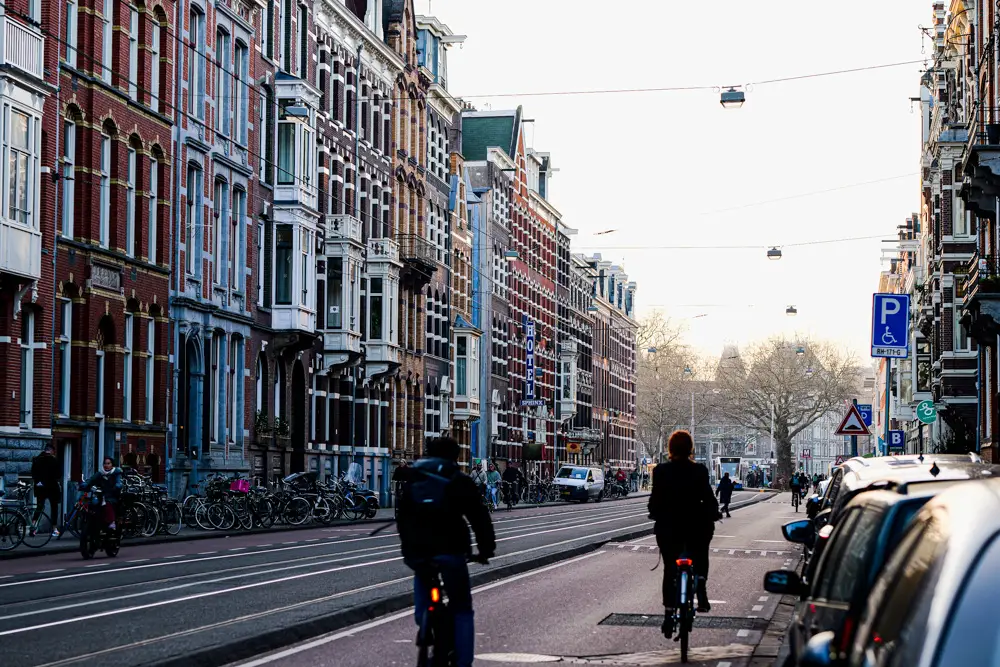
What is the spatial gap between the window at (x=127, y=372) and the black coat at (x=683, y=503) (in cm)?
2672

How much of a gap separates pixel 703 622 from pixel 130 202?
Answer: 2596cm

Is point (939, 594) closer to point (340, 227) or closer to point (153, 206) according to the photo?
point (153, 206)

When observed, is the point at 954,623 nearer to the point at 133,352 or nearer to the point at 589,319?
the point at 133,352

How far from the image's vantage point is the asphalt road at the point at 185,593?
12.5m

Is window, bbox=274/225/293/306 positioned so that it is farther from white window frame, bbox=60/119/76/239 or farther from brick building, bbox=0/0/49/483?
brick building, bbox=0/0/49/483

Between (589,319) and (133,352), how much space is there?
8067cm

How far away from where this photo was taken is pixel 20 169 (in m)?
32.2

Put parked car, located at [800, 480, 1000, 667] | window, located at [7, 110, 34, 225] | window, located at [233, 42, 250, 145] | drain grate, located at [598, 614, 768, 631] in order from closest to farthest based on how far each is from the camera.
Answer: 1. parked car, located at [800, 480, 1000, 667]
2. drain grate, located at [598, 614, 768, 631]
3. window, located at [7, 110, 34, 225]
4. window, located at [233, 42, 250, 145]

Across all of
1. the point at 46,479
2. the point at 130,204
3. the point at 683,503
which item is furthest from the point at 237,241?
the point at 683,503

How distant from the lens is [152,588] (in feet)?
60.8

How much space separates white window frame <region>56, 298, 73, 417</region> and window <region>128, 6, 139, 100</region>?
6090 mm

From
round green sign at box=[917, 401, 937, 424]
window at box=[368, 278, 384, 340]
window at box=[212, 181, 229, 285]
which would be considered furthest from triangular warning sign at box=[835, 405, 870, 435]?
window at box=[368, 278, 384, 340]

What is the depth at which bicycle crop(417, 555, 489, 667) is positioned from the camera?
9.49 meters

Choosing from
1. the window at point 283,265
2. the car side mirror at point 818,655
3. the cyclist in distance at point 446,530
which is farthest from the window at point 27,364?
the car side mirror at point 818,655
